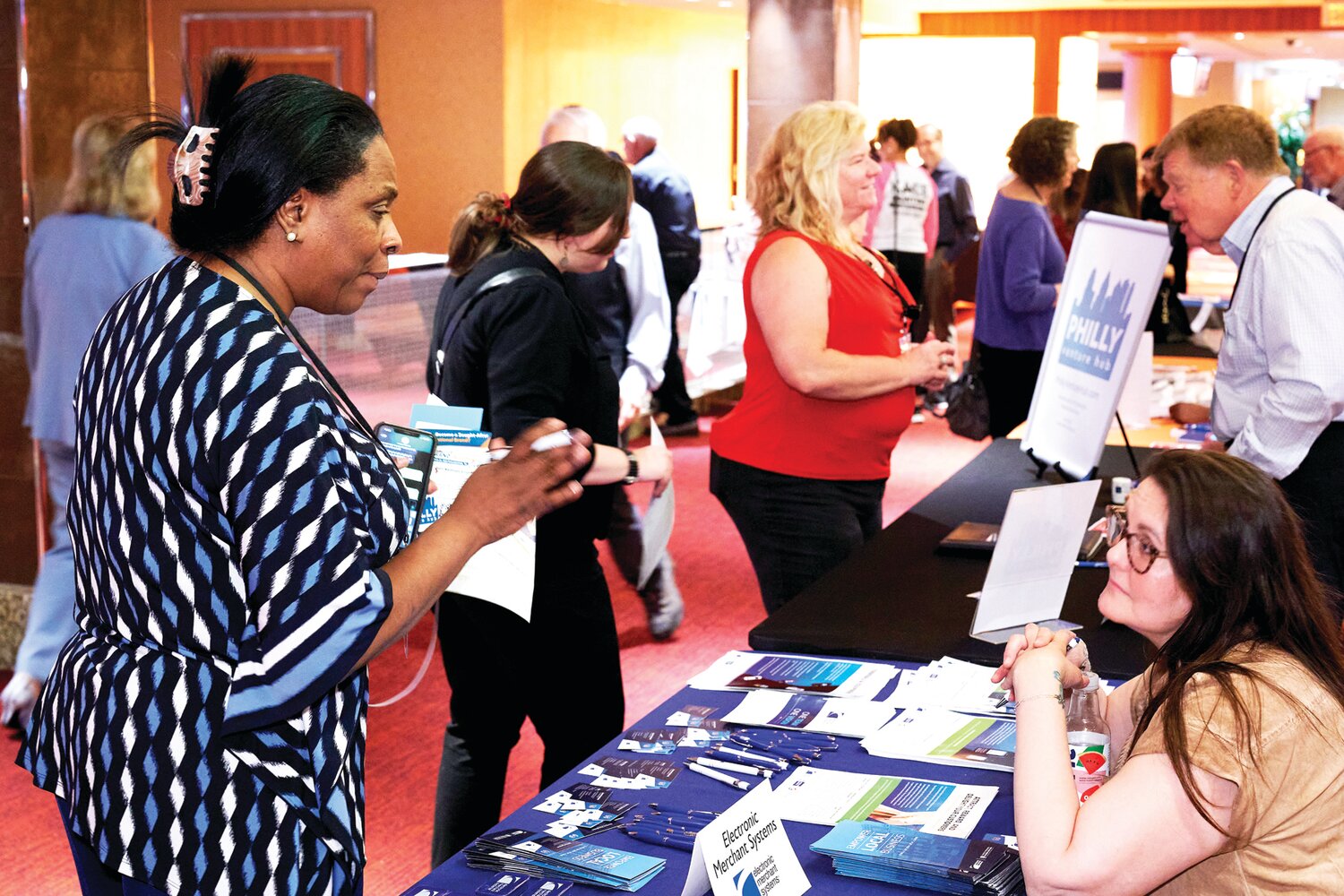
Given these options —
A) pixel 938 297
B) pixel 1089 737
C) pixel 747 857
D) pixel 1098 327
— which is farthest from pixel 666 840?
pixel 938 297

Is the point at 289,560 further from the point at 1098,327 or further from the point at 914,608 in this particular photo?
the point at 1098,327

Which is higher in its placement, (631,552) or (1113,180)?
(1113,180)

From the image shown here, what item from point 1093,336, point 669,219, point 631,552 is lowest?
point 631,552

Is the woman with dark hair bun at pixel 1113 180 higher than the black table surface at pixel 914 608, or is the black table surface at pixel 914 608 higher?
the woman with dark hair bun at pixel 1113 180

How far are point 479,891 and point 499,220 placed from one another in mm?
1311

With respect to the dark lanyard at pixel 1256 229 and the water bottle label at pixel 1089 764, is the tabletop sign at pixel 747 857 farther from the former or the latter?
the dark lanyard at pixel 1256 229

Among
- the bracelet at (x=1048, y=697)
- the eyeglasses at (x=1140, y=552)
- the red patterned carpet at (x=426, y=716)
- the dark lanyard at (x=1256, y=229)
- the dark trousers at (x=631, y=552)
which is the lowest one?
the red patterned carpet at (x=426, y=716)

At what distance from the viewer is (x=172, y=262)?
1.33m

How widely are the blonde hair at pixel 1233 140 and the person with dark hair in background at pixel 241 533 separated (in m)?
2.00

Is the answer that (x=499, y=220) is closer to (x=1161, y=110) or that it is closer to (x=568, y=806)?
(x=568, y=806)

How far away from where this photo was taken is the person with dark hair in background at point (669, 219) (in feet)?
22.2

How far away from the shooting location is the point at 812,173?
2.84 meters

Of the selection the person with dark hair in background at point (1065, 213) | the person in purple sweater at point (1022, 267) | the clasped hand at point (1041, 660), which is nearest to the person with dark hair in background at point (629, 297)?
the person in purple sweater at point (1022, 267)

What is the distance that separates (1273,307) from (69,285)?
2729 millimetres
